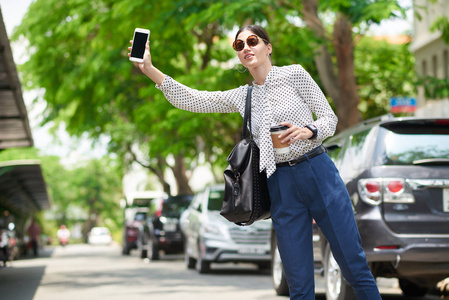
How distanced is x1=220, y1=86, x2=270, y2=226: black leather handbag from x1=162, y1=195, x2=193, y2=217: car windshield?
792 inches

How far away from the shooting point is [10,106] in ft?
56.1

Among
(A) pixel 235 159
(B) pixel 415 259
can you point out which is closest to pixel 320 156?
(A) pixel 235 159

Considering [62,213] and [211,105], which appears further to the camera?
[62,213]

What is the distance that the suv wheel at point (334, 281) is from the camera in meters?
8.52

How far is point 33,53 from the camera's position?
28.2 metres

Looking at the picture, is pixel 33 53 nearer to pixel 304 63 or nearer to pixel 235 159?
pixel 304 63

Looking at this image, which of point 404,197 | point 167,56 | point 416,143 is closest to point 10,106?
point 167,56

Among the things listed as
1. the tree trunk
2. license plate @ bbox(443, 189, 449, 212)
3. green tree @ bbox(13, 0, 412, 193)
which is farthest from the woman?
the tree trunk

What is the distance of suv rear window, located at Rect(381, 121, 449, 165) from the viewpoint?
8.03m

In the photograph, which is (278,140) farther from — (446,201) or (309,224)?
(446,201)

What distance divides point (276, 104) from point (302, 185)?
0.47 meters

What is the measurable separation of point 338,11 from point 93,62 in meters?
11.6

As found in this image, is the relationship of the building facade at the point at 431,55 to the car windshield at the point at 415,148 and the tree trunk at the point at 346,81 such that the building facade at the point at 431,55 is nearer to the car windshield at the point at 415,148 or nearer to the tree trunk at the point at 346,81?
the tree trunk at the point at 346,81

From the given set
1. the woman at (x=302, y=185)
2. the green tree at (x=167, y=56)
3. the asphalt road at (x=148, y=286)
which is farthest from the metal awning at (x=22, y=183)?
the woman at (x=302, y=185)
